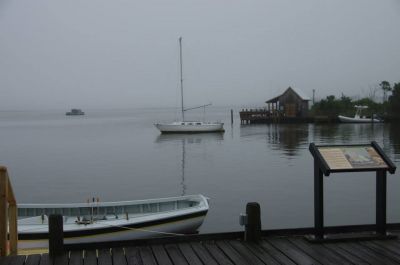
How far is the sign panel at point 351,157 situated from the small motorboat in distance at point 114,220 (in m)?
6.52

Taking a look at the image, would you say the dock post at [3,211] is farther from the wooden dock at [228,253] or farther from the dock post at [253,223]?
the dock post at [253,223]

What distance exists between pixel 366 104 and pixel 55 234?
321 ft

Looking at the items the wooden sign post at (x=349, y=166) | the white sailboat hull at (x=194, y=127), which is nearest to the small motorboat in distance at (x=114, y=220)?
the wooden sign post at (x=349, y=166)

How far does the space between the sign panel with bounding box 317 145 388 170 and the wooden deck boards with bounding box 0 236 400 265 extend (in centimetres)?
117

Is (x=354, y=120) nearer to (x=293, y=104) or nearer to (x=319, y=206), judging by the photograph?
(x=293, y=104)

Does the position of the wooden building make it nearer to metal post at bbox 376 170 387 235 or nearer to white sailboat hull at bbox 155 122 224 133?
white sailboat hull at bbox 155 122 224 133

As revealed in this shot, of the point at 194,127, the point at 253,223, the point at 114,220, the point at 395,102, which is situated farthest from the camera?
the point at 395,102

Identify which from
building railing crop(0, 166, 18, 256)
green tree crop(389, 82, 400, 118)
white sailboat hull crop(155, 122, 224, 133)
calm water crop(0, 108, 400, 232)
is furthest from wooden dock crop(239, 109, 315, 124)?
building railing crop(0, 166, 18, 256)

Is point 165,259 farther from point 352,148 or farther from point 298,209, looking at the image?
point 298,209

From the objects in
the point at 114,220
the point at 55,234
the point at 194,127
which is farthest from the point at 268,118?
the point at 55,234

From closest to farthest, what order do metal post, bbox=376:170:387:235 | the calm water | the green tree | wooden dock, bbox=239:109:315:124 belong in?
metal post, bbox=376:170:387:235 → the calm water → the green tree → wooden dock, bbox=239:109:315:124

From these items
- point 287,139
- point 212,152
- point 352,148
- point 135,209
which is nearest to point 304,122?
point 287,139

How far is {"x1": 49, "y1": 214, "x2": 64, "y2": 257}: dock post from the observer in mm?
6363

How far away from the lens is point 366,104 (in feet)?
317
